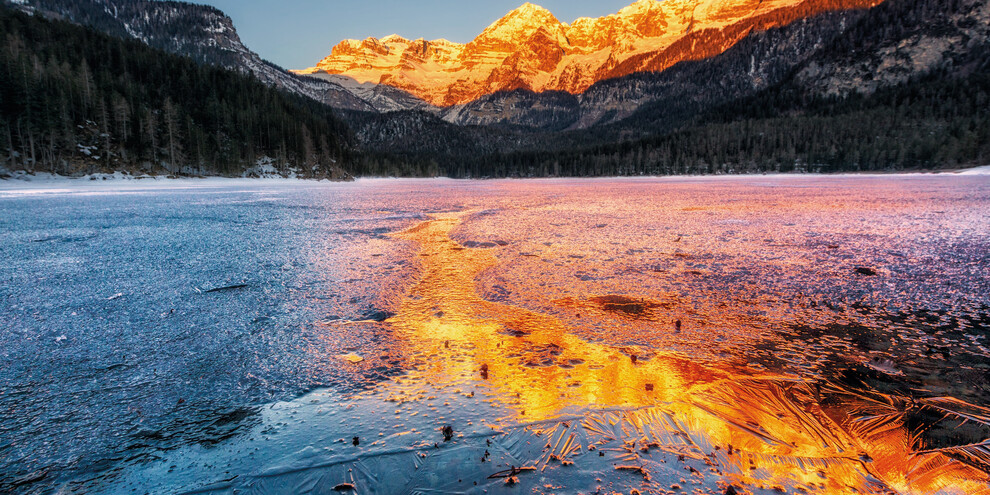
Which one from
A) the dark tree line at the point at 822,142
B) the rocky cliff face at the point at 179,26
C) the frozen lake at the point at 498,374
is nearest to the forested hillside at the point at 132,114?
the frozen lake at the point at 498,374

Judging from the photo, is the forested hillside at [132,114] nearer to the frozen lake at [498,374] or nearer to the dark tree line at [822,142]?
the frozen lake at [498,374]

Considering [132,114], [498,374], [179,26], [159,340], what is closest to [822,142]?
[498,374]

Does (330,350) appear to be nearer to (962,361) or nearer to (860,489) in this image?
(860,489)

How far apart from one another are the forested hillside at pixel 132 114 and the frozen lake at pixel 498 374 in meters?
52.6

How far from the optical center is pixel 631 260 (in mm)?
8367

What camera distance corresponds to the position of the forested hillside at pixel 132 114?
4378cm

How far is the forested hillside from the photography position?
43.8 metres

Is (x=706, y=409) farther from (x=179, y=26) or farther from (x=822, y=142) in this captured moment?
(x=179, y=26)

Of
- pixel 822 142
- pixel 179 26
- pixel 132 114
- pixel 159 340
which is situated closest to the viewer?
pixel 159 340

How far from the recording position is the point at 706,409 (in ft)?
10.5

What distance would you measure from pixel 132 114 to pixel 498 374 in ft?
231

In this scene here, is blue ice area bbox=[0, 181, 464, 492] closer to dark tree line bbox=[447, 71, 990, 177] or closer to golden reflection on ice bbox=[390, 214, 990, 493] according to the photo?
golden reflection on ice bbox=[390, 214, 990, 493]

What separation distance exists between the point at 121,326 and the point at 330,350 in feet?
8.63

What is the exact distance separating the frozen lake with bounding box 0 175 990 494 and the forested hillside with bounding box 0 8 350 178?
5259cm
